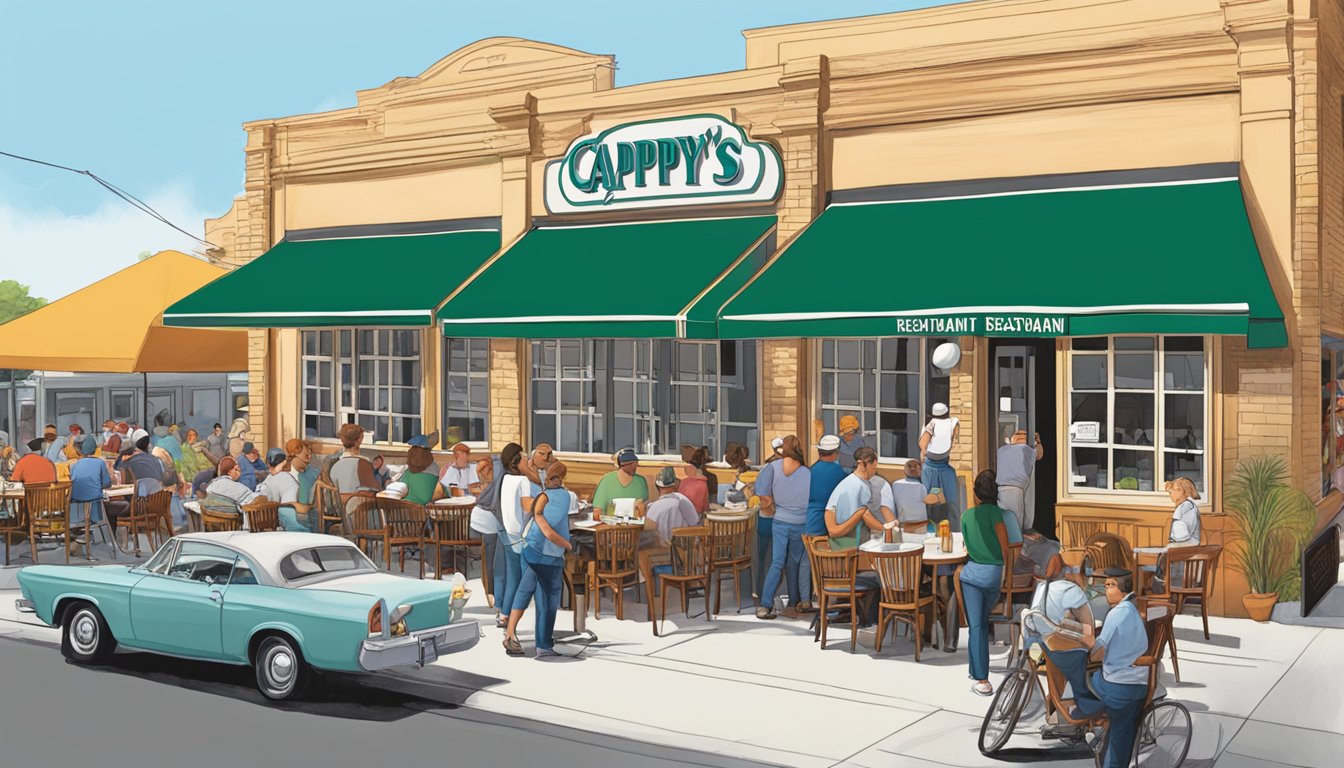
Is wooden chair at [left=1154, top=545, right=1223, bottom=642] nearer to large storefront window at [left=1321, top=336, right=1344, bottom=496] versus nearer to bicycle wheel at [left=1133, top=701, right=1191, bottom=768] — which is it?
bicycle wheel at [left=1133, top=701, right=1191, bottom=768]

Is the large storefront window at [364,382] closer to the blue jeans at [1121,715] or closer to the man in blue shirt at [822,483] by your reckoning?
the man in blue shirt at [822,483]

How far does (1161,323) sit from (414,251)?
38.5ft

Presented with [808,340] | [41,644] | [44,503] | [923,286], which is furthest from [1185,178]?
[44,503]

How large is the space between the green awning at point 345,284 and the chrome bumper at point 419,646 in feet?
27.4

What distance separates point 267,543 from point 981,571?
19.8 ft

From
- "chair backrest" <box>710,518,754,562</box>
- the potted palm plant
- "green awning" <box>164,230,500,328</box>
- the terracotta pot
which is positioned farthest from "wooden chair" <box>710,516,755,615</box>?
"green awning" <box>164,230,500,328</box>

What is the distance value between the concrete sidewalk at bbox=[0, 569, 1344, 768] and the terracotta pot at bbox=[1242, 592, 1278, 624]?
0.44 ft

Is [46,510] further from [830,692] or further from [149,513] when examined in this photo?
[830,692]

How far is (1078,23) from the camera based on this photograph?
15977mm

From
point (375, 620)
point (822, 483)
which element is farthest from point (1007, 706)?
point (375, 620)

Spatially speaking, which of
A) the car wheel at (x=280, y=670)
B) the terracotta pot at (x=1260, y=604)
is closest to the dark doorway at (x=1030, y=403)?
the terracotta pot at (x=1260, y=604)

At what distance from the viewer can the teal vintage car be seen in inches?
416

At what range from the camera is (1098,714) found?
864 cm

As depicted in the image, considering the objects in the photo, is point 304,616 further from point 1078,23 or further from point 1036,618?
point 1078,23
